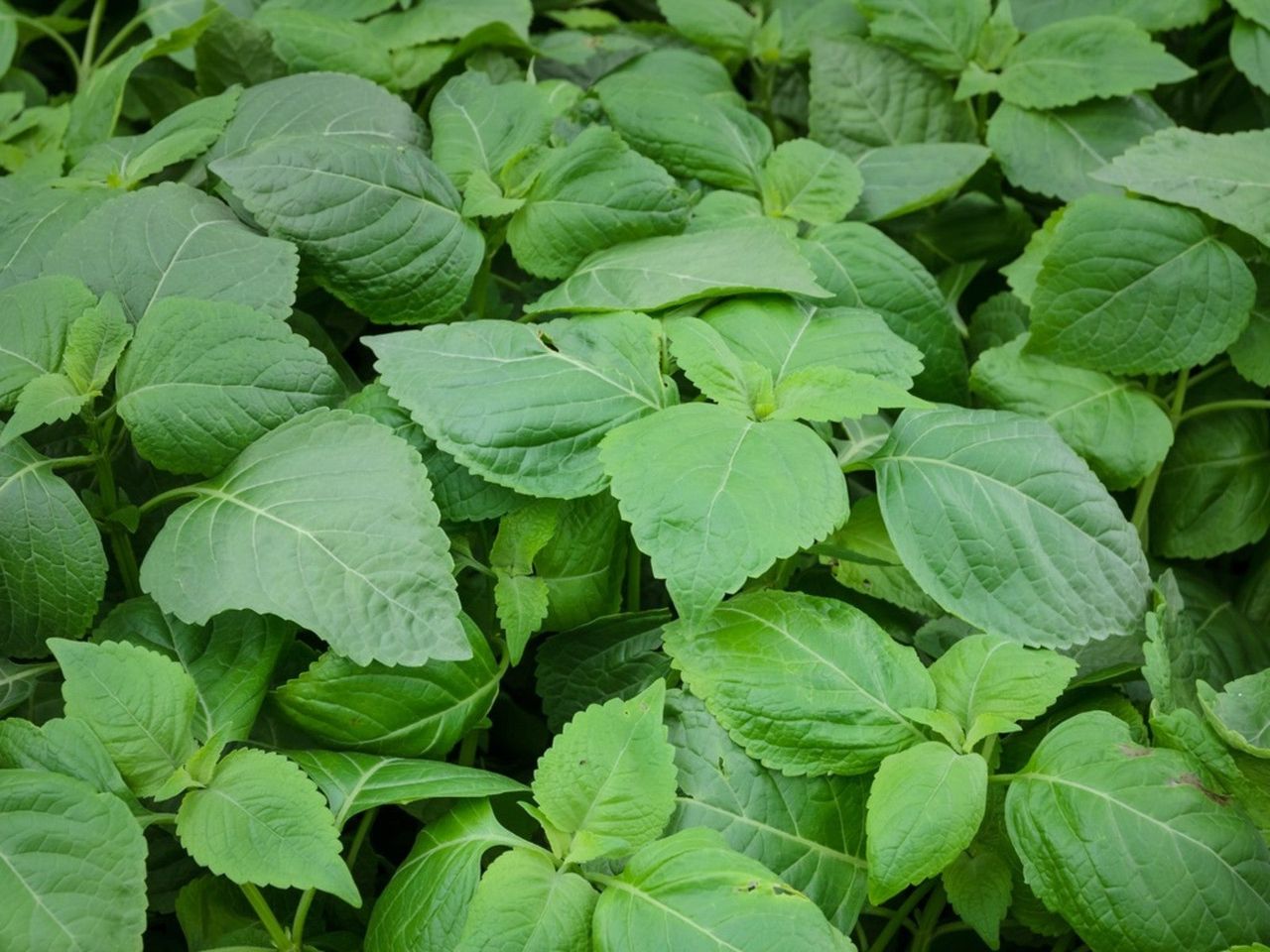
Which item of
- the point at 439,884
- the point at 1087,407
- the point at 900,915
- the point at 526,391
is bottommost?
the point at 900,915

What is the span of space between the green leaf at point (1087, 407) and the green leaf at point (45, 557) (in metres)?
0.74

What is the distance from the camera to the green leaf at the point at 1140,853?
2.46 ft

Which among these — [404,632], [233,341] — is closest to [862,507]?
[404,632]

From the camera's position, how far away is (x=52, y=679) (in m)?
0.92

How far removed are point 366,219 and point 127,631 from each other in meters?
0.38

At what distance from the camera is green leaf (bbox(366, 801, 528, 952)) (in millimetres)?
756

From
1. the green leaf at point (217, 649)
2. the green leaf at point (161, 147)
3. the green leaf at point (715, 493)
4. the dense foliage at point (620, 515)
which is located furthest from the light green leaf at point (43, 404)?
the green leaf at point (715, 493)

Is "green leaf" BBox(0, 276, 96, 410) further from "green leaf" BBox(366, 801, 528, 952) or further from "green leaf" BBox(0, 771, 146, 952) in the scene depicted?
"green leaf" BBox(366, 801, 528, 952)

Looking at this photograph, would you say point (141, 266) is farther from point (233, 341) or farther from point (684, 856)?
point (684, 856)

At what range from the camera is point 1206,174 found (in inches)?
42.4

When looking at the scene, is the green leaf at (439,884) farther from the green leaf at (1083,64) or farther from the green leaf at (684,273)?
the green leaf at (1083,64)

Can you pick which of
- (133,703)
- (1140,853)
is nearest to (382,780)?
(133,703)

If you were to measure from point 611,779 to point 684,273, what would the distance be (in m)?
0.43

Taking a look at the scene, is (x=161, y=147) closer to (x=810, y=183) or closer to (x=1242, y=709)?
(x=810, y=183)
